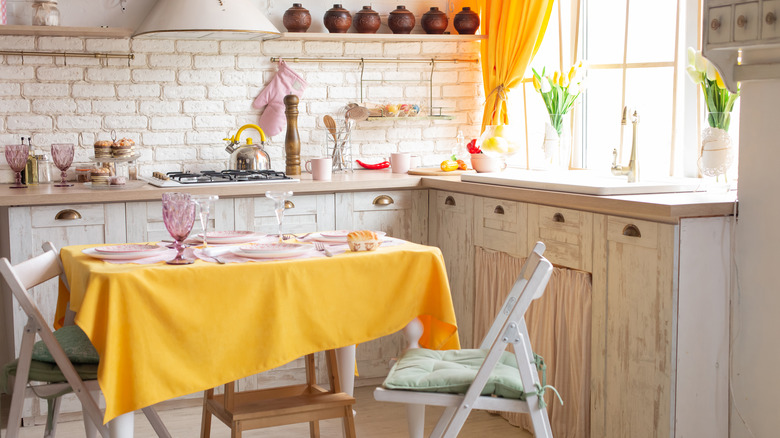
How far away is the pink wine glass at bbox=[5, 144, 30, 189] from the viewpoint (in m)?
3.80

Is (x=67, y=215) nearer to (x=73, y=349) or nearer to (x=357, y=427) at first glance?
(x=73, y=349)

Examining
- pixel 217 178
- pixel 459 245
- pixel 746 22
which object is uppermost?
pixel 746 22

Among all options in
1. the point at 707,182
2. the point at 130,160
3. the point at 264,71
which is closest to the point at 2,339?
the point at 130,160

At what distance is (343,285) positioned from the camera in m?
2.55

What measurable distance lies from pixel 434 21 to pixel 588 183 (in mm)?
1971

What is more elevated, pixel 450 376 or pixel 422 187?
pixel 422 187

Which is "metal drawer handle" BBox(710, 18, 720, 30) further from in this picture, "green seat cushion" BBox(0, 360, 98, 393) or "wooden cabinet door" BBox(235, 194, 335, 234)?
"green seat cushion" BBox(0, 360, 98, 393)

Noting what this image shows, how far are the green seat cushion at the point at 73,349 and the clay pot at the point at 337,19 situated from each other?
2427 millimetres

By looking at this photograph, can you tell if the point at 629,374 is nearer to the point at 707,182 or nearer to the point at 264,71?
the point at 707,182

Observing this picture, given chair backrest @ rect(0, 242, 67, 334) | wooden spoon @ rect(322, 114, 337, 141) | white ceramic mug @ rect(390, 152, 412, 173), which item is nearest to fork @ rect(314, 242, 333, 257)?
chair backrest @ rect(0, 242, 67, 334)

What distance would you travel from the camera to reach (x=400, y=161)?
4.44 m

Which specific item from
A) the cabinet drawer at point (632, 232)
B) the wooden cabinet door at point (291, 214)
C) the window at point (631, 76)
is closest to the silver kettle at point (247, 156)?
the wooden cabinet door at point (291, 214)

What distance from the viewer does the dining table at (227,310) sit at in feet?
7.52

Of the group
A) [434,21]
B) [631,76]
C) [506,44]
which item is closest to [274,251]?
[631,76]
